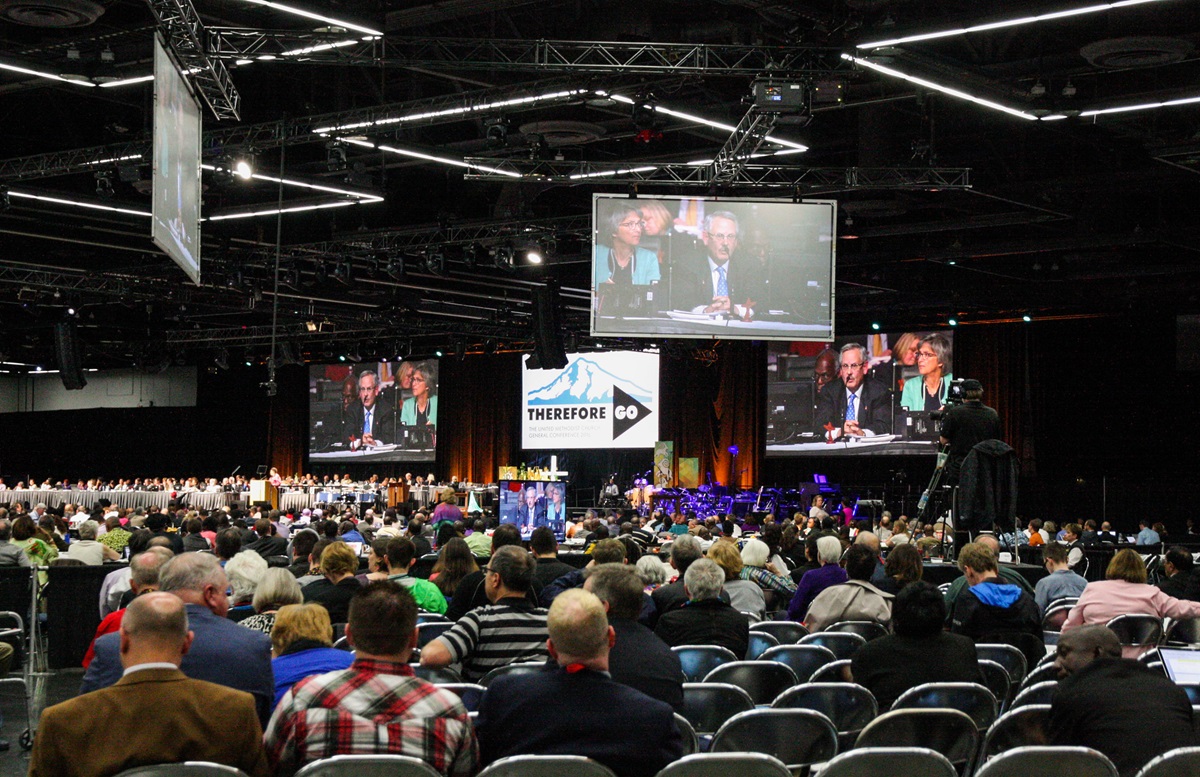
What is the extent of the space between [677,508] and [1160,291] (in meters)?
9.85

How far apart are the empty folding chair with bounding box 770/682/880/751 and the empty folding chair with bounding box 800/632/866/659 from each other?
50.5 inches

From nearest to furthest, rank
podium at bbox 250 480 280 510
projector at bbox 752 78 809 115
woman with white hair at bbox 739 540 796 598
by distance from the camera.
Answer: woman with white hair at bbox 739 540 796 598 → projector at bbox 752 78 809 115 → podium at bbox 250 480 280 510

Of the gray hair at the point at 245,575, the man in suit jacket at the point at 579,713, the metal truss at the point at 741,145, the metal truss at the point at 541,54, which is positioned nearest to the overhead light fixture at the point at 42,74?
the metal truss at the point at 541,54

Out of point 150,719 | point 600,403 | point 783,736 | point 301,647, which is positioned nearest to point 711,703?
point 783,736

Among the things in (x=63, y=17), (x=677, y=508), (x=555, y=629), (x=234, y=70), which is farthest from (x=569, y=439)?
(x=555, y=629)

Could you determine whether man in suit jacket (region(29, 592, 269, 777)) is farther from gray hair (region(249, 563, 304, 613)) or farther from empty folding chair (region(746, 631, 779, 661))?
empty folding chair (region(746, 631, 779, 661))

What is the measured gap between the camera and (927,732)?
4062 mm

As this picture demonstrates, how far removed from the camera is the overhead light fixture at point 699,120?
40.4ft

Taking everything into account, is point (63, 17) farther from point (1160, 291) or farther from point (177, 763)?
point (1160, 291)

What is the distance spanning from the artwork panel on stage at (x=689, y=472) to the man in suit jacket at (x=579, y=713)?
2563 centimetres

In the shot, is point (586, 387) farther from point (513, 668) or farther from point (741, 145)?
point (513, 668)

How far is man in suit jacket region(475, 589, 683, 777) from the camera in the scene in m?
3.37

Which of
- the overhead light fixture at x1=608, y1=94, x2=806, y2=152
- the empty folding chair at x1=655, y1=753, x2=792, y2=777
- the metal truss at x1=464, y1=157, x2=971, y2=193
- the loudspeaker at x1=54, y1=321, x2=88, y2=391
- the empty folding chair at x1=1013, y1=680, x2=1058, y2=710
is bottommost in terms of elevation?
the empty folding chair at x1=1013, y1=680, x2=1058, y2=710

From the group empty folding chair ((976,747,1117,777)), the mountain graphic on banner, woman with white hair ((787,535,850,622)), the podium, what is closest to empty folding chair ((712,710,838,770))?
empty folding chair ((976,747,1117,777))
